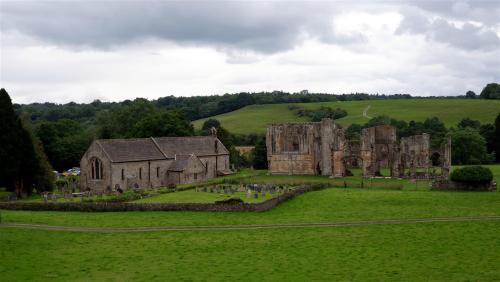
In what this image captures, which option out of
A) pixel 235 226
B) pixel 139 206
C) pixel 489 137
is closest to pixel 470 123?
pixel 489 137

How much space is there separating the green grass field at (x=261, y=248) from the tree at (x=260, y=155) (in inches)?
1855

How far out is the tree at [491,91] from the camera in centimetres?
15259

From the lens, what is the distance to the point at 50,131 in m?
93.8

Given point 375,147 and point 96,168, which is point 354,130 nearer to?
point 375,147

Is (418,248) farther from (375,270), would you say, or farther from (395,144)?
(395,144)

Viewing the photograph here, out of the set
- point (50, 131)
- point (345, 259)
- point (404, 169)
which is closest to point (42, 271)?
point (345, 259)

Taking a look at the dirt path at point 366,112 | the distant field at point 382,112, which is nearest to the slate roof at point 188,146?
the distant field at point 382,112

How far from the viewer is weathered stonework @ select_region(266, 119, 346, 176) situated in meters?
78.8

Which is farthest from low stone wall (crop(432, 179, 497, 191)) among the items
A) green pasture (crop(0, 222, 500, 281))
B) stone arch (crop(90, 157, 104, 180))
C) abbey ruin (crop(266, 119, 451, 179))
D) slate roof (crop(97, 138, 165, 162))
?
stone arch (crop(90, 157, 104, 180))

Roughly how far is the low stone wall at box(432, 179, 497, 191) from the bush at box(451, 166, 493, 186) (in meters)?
0.41

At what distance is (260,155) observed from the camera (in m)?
95.6

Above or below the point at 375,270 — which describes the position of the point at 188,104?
above

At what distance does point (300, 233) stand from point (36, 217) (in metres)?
21.6

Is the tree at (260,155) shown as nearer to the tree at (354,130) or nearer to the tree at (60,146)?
the tree at (354,130)
